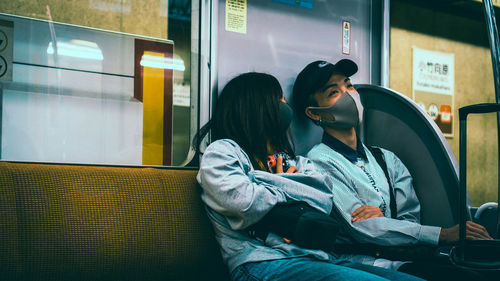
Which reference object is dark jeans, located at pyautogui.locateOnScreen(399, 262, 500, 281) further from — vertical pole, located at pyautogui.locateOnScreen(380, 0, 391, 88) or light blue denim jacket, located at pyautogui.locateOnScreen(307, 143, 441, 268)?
vertical pole, located at pyautogui.locateOnScreen(380, 0, 391, 88)

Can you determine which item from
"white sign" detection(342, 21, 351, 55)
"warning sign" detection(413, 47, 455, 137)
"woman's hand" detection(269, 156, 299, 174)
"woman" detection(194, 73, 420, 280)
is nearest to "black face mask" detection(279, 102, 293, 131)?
"woman" detection(194, 73, 420, 280)

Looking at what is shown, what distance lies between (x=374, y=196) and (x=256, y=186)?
85 cm

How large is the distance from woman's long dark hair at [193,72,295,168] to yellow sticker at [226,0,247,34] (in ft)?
1.35

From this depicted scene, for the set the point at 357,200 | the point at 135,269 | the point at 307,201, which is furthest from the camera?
the point at 357,200

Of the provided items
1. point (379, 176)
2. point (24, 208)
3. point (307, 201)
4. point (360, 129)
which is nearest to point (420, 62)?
point (360, 129)

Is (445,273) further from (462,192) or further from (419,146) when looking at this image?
(419,146)

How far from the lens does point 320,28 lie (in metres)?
3.14

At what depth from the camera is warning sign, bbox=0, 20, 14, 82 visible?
2.09m

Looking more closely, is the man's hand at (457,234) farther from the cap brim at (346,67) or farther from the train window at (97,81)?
the train window at (97,81)

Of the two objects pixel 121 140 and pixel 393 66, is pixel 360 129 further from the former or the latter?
pixel 393 66

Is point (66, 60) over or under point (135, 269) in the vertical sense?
over

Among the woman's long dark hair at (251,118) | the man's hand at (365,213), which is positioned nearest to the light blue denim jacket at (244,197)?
the woman's long dark hair at (251,118)

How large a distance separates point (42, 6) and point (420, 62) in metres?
4.26

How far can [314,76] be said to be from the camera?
2.81 meters
